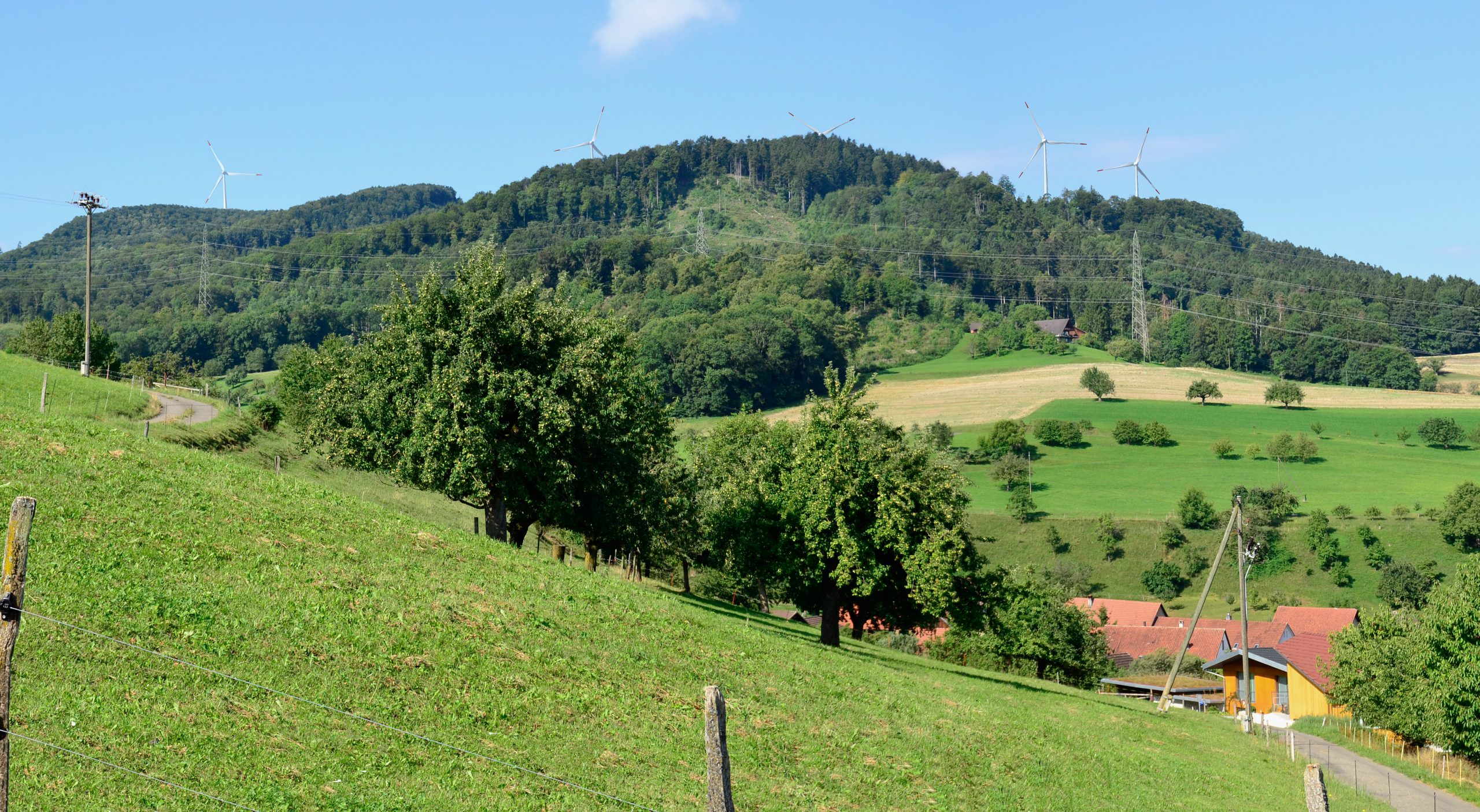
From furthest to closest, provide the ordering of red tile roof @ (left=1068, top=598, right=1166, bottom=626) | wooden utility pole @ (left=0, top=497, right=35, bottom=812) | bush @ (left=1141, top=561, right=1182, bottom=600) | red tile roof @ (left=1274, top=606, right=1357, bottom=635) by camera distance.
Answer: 1. bush @ (left=1141, top=561, right=1182, bottom=600)
2. red tile roof @ (left=1068, top=598, right=1166, bottom=626)
3. red tile roof @ (left=1274, top=606, right=1357, bottom=635)
4. wooden utility pole @ (left=0, top=497, right=35, bottom=812)

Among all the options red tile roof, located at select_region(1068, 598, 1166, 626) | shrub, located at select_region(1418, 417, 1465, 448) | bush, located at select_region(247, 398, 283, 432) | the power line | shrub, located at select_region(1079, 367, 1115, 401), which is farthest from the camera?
shrub, located at select_region(1079, 367, 1115, 401)

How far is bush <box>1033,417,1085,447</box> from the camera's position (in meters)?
145

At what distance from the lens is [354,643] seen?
700 inches

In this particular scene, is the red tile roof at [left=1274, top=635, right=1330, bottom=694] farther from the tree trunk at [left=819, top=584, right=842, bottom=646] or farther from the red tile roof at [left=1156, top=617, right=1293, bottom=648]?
the tree trunk at [left=819, top=584, right=842, bottom=646]

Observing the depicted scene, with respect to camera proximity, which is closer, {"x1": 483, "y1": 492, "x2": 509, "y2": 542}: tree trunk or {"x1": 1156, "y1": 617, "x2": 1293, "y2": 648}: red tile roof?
{"x1": 483, "y1": 492, "x2": 509, "y2": 542}: tree trunk

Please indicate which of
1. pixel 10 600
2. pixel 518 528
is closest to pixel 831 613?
pixel 518 528

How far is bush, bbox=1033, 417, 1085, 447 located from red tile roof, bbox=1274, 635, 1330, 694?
218ft

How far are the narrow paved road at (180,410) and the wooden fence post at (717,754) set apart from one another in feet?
162

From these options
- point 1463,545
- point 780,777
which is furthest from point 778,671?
point 1463,545

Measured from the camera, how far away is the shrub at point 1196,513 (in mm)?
116750

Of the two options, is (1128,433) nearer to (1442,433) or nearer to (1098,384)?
(1098,384)

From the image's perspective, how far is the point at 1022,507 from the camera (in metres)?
122

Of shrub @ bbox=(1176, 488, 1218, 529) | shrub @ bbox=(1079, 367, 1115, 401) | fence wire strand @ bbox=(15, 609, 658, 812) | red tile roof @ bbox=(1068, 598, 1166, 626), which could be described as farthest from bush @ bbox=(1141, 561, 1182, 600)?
fence wire strand @ bbox=(15, 609, 658, 812)

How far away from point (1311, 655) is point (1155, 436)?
75.5 m
